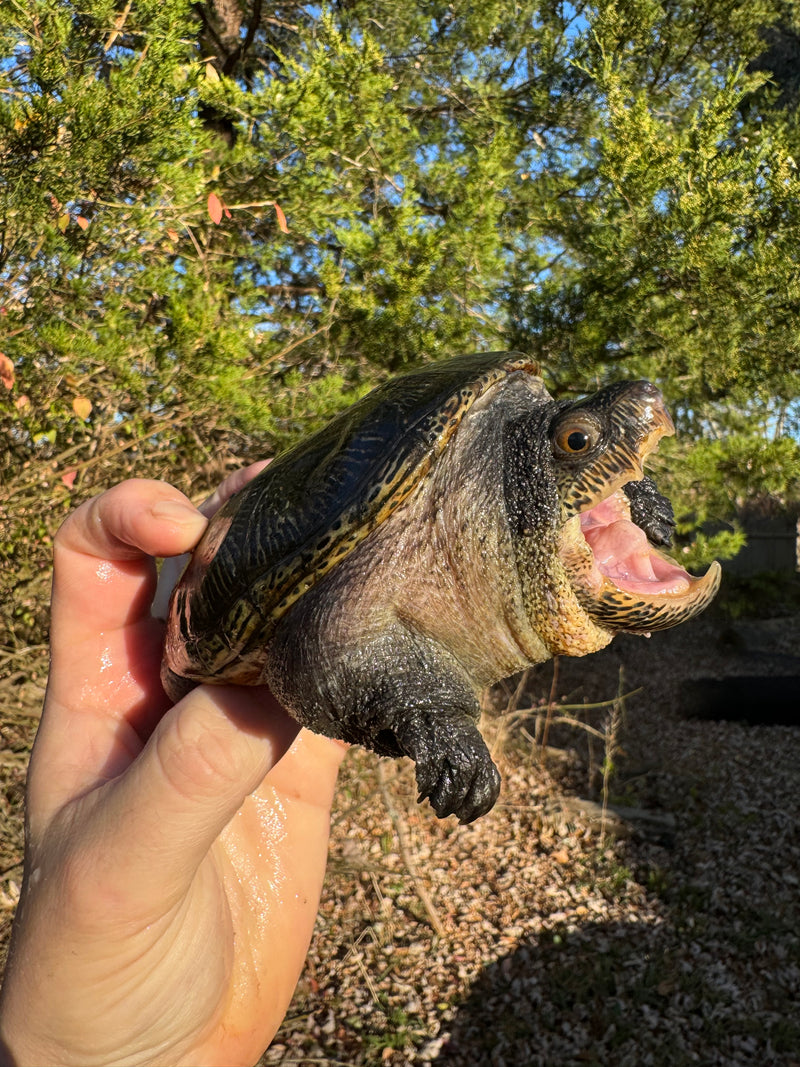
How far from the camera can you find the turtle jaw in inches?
66.7

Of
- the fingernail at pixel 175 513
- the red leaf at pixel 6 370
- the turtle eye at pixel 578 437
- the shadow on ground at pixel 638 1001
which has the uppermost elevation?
the red leaf at pixel 6 370

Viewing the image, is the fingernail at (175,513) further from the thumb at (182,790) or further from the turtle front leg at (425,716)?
the turtle front leg at (425,716)

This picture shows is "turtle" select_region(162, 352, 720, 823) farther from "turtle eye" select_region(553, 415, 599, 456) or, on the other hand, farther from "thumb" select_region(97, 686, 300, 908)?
"thumb" select_region(97, 686, 300, 908)

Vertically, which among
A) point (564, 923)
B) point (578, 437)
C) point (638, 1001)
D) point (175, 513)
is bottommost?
point (638, 1001)

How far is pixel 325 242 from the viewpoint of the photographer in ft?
15.4

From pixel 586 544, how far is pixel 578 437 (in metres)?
0.24

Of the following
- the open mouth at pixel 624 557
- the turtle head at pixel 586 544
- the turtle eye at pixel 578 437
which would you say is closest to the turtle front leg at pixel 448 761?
the turtle head at pixel 586 544

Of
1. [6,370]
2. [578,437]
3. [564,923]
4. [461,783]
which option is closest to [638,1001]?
[564,923]

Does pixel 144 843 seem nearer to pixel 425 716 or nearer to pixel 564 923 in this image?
pixel 425 716

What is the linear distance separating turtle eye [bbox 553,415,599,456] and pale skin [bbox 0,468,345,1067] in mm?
937

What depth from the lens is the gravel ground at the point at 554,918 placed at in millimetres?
4121

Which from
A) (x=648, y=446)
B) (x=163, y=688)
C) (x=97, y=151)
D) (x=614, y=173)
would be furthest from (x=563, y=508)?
(x=614, y=173)

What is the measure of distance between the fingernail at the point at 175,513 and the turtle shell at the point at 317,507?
0.07 meters

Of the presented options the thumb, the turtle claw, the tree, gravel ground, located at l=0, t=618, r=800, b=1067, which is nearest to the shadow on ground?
gravel ground, located at l=0, t=618, r=800, b=1067
